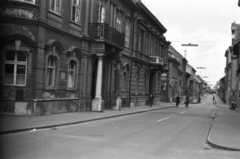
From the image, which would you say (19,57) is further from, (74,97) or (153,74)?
(153,74)

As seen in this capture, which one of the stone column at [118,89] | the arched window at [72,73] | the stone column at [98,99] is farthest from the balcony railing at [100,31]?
the stone column at [118,89]

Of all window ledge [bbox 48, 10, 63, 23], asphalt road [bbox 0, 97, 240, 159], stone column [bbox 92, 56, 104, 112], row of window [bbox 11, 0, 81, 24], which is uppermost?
row of window [bbox 11, 0, 81, 24]

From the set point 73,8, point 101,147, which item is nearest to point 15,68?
point 73,8

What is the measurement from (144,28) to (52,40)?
2154 centimetres

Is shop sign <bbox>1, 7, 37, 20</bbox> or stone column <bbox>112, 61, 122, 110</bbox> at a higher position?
shop sign <bbox>1, 7, 37, 20</bbox>

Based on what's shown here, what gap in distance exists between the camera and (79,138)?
10750 mm

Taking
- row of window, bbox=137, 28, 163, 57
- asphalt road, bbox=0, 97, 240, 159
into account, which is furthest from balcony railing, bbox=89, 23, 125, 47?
row of window, bbox=137, 28, 163, 57

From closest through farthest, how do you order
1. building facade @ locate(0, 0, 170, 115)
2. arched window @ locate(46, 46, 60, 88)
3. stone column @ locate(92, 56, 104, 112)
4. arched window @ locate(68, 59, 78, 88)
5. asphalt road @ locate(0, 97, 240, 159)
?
asphalt road @ locate(0, 97, 240, 159), building facade @ locate(0, 0, 170, 115), arched window @ locate(46, 46, 60, 88), arched window @ locate(68, 59, 78, 88), stone column @ locate(92, 56, 104, 112)

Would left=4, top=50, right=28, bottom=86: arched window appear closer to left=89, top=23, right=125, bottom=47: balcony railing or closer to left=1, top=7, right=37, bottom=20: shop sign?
left=1, top=7, right=37, bottom=20: shop sign

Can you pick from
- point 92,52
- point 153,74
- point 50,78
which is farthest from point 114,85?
point 153,74

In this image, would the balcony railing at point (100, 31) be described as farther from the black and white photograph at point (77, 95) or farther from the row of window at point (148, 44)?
the row of window at point (148, 44)

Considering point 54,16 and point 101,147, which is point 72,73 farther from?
point 101,147

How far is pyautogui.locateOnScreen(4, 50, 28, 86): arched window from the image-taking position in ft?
52.6

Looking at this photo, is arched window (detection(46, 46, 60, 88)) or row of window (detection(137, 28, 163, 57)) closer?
arched window (detection(46, 46, 60, 88))
